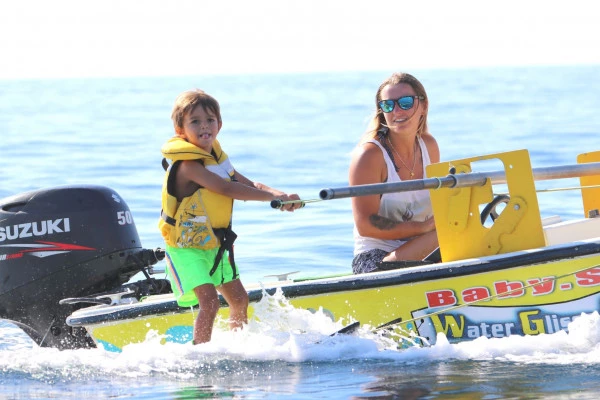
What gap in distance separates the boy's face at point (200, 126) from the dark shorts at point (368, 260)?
1.04 m

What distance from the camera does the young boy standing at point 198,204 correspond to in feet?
19.4

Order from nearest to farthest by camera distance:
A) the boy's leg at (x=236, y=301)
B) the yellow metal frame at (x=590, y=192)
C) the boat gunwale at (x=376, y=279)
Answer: the boat gunwale at (x=376, y=279) → the boy's leg at (x=236, y=301) → the yellow metal frame at (x=590, y=192)

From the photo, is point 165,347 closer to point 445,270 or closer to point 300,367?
point 300,367

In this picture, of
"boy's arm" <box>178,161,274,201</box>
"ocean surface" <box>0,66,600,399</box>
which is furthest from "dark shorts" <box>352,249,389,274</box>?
"boy's arm" <box>178,161,274,201</box>

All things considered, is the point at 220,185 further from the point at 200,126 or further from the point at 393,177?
the point at 393,177

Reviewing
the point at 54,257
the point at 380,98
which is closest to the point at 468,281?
the point at 380,98

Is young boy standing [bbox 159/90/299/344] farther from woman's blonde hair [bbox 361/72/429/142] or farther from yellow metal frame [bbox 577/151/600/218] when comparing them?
yellow metal frame [bbox 577/151/600/218]

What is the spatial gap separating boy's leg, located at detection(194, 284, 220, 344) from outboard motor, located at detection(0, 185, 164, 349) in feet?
3.05

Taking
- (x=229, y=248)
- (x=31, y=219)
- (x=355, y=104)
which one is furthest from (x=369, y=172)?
(x=355, y=104)

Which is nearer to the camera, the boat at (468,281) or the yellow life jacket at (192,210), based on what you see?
the boat at (468,281)

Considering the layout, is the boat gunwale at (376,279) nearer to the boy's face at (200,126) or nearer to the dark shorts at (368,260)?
the dark shorts at (368,260)

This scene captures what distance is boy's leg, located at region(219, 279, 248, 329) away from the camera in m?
6.09

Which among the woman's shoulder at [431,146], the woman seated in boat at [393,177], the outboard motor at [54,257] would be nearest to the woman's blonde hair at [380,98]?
the woman seated in boat at [393,177]

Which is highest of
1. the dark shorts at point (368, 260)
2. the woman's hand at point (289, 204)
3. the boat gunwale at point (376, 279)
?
the woman's hand at point (289, 204)
